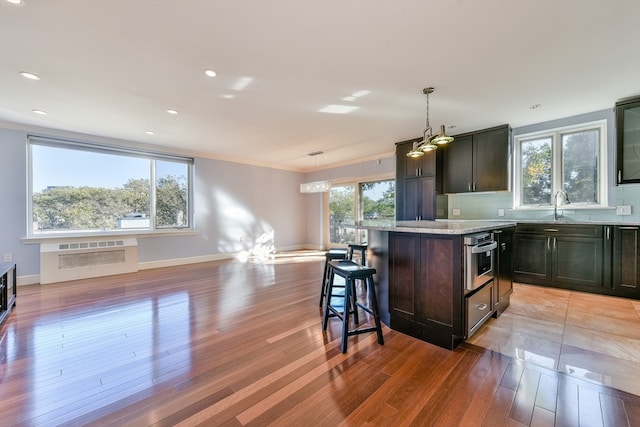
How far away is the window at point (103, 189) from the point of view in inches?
171

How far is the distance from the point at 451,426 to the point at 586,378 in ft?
3.80

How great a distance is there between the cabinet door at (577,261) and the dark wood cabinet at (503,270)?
4.58ft

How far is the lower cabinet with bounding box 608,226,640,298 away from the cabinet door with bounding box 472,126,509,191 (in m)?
1.43

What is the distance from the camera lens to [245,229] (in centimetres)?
664

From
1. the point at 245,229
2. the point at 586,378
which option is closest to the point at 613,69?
the point at 586,378

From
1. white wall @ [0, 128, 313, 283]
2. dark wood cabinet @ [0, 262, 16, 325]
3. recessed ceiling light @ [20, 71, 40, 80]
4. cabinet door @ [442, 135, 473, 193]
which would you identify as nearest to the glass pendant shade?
cabinet door @ [442, 135, 473, 193]

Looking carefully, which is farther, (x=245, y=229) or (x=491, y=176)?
(x=245, y=229)

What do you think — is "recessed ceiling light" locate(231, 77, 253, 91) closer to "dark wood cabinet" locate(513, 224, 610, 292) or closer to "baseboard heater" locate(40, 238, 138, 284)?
"baseboard heater" locate(40, 238, 138, 284)

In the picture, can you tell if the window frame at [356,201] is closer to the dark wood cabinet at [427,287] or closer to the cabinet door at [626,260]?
the cabinet door at [626,260]

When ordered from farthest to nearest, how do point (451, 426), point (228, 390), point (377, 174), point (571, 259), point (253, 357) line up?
1. point (377, 174)
2. point (571, 259)
3. point (253, 357)
4. point (228, 390)
5. point (451, 426)

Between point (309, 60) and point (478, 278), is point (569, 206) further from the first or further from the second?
point (309, 60)

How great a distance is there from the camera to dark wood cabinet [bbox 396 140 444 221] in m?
4.90

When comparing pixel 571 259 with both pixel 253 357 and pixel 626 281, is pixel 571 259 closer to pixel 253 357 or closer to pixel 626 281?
pixel 626 281

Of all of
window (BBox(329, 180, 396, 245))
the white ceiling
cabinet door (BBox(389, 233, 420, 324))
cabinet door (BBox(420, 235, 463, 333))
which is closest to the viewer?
the white ceiling
